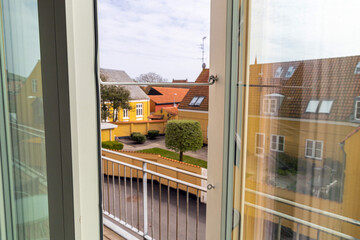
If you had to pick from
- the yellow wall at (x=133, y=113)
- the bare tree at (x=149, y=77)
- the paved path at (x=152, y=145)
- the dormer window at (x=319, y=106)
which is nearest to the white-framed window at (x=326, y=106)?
the dormer window at (x=319, y=106)

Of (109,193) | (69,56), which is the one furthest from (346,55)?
(109,193)

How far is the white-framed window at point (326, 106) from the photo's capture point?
1.65 ft

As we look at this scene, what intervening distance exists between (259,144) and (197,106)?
0.95m

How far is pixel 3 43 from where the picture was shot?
2.17 ft

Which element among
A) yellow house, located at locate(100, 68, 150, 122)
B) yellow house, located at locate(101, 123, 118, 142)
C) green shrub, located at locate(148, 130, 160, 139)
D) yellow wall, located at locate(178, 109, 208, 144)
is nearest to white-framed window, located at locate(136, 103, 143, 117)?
yellow house, located at locate(100, 68, 150, 122)

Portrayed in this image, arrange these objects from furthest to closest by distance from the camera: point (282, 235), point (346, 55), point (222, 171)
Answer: point (222, 171) → point (282, 235) → point (346, 55)

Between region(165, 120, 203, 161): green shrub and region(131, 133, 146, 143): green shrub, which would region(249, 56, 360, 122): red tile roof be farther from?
region(131, 133, 146, 143): green shrub

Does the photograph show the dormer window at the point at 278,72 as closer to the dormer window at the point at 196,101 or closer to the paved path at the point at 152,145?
the dormer window at the point at 196,101

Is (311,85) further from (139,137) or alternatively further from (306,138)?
(139,137)

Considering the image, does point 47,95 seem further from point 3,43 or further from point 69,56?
point 3,43

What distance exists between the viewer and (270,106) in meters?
0.59

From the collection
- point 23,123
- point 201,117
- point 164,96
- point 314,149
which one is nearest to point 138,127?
point 164,96

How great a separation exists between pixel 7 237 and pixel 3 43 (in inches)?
20.2

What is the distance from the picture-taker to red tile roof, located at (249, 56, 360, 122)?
48cm
